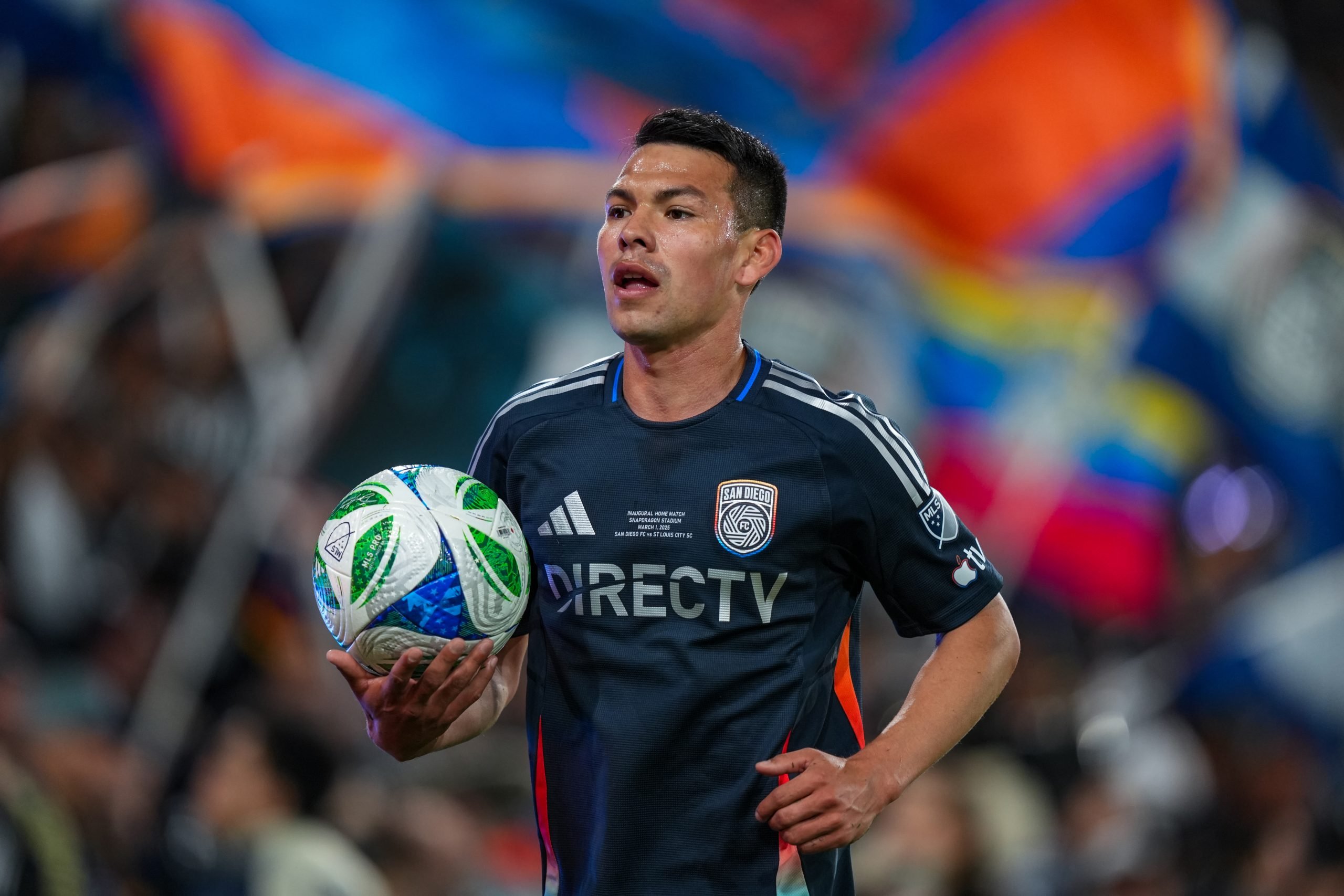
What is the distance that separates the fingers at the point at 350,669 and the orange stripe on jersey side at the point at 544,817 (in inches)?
14.0

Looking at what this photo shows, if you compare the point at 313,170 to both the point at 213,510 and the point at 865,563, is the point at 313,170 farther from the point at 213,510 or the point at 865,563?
the point at 865,563

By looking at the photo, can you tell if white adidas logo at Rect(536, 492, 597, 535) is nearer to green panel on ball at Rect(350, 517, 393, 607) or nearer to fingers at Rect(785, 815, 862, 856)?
green panel on ball at Rect(350, 517, 393, 607)

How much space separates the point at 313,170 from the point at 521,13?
56.9 inches

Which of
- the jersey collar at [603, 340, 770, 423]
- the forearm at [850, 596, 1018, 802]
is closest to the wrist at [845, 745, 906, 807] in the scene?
the forearm at [850, 596, 1018, 802]

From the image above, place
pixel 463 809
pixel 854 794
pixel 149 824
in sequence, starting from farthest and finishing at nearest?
pixel 463 809 → pixel 149 824 → pixel 854 794

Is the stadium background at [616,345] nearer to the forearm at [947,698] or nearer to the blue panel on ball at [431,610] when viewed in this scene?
the blue panel on ball at [431,610]

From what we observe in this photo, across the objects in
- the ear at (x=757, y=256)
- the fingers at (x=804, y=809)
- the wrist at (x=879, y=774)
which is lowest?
the fingers at (x=804, y=809)

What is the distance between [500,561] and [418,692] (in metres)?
0.29

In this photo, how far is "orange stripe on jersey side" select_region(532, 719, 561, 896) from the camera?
2613 millimetres

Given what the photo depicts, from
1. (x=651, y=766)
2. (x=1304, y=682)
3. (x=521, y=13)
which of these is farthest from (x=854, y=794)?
(x=1304, y=682)

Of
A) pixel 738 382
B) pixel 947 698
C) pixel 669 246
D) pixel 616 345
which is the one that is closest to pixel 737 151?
pixel 669 246

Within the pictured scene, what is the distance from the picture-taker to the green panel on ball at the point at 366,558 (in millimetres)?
2492

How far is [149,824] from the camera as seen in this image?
20.9 ft

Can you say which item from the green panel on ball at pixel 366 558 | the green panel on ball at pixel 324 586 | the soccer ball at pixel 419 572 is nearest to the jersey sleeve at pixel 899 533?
the soccer ball at pixel 419 572
